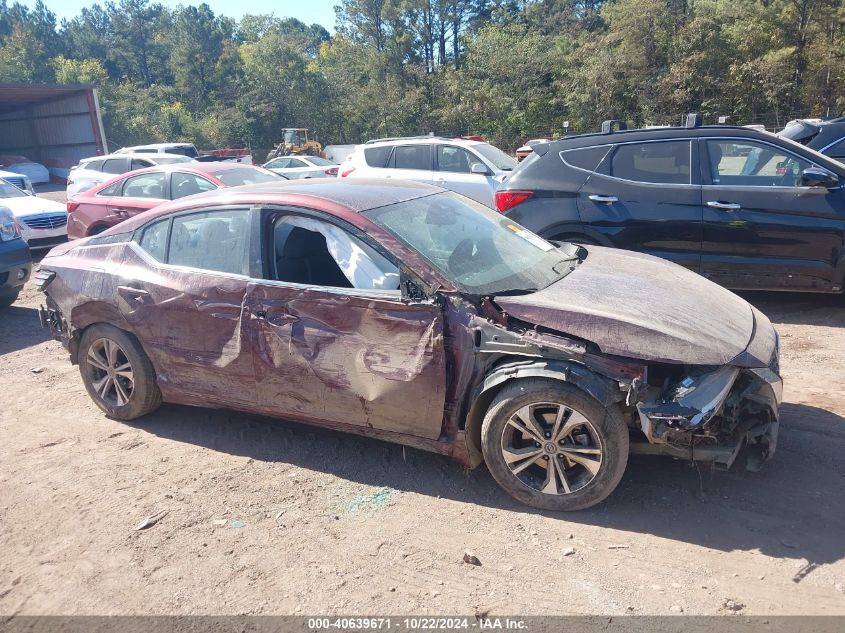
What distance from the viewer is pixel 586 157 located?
282 inches

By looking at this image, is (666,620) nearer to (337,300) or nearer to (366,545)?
(366,545)

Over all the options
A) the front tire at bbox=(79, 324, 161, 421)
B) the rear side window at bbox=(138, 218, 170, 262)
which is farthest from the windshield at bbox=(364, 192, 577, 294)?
the front tire at bbox=(79, 324, 161, 421)

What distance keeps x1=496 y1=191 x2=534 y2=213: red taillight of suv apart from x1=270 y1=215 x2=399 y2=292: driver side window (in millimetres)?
Result: 3516

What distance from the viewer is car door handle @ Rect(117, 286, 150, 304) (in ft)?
14.9

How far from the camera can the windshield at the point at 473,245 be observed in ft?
12.6

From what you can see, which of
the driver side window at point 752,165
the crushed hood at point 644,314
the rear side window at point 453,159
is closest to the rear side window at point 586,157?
the driver side window at point 752,165

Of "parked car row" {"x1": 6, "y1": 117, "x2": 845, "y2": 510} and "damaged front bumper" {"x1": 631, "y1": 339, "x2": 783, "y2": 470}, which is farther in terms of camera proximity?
"parked car row" {"x1": 6, "y1": 117, "x2": 845, "y2": 510}

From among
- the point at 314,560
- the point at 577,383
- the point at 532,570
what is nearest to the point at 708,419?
the point at 577,383

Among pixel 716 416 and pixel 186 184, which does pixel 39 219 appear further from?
pixel 716 416

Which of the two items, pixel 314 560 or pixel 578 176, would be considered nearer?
pixel 314 560

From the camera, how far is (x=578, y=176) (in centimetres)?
711

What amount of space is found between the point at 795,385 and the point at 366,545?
11.2 ft

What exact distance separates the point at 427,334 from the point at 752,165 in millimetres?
4656

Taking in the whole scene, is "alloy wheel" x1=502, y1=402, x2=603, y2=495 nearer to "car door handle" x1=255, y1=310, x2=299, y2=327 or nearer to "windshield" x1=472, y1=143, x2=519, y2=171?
"car door handle" x1=255, y1=310, x2=299, y2=327
